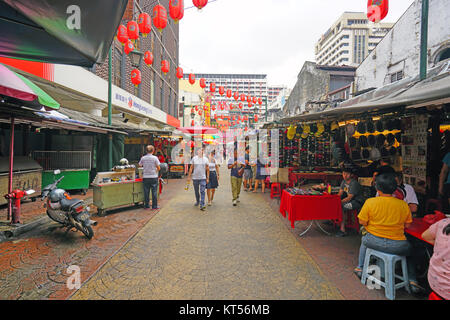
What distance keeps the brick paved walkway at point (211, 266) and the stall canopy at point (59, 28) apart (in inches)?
142

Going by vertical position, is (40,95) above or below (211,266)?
above

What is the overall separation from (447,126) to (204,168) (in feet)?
20.6

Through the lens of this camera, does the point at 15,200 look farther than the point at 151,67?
No

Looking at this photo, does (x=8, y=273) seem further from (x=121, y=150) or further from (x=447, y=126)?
(x=447, y=126)

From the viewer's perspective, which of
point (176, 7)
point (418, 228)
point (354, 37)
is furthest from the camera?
point (354, 37)

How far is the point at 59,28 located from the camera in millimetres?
3092

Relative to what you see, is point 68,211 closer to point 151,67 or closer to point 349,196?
point 349,196

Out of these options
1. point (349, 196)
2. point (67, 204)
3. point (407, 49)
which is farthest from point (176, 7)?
point (407, 49)

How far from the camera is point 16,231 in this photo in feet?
15.8

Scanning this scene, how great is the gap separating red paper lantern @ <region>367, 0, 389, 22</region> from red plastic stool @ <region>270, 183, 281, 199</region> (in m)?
6.15

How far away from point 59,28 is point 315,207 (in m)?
5.50

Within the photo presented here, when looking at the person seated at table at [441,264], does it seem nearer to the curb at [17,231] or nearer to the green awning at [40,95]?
the green awning at [40,95]
